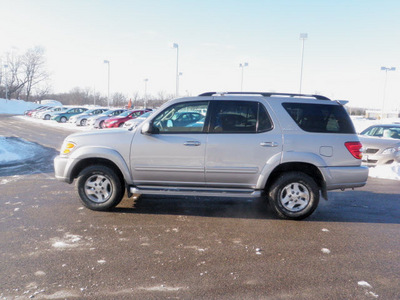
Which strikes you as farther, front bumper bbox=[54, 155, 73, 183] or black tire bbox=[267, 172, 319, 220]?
front bumper bbox=[54, 155, 73, 183]

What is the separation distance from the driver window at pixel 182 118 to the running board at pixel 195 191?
3.13ft

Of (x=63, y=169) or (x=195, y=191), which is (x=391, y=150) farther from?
(x=63, y=169)

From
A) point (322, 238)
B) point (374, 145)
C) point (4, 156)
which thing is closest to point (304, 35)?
point (374, 145)

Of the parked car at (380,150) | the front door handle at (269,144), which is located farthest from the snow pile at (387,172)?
the front door handle at (269,144)

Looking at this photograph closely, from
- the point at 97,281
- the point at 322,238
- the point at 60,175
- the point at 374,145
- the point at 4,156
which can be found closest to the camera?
the point at 97,281

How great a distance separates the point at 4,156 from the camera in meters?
11.5

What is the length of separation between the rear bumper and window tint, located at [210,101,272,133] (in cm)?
119

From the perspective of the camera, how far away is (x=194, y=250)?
4.45 meters

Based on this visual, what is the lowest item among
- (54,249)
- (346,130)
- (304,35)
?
(54,249)

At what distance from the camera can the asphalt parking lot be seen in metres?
3.49

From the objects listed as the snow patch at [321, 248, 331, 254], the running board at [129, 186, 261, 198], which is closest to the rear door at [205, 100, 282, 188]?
the running board at [129, 186, 261, 198]

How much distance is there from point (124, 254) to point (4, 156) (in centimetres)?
917

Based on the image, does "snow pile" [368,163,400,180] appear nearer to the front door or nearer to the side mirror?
the front door

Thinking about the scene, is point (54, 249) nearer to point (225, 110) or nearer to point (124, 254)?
point (124, 254)
